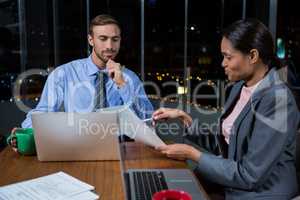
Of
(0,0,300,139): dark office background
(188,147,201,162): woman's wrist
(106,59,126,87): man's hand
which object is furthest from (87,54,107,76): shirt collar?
(0,0,300,139): dark office background

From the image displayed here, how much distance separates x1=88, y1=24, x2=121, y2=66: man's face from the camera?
2.30 m

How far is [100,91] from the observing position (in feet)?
7.50

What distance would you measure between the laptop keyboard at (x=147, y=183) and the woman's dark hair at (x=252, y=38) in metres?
0.63

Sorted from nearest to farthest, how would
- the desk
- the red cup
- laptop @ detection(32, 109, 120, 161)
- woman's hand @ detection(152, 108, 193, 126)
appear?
the red cup → the desk → laptop @ detection(32, 109, 120, 161) → woman's hand @ detection(152, 108, 193, 126)

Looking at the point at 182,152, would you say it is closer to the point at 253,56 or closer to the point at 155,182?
the point at 155,182

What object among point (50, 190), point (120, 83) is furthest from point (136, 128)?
point (120, 83)

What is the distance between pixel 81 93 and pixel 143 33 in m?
3.04

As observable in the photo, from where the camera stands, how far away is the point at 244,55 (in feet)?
4.98

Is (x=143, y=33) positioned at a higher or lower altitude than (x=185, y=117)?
higher

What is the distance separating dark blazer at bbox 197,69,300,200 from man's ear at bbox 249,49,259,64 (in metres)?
0.09

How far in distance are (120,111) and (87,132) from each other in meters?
0.15

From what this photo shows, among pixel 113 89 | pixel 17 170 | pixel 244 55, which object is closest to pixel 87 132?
pixel 17 170

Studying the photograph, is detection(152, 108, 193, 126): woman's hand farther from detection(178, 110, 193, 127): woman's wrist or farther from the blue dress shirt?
the blue dress shirt

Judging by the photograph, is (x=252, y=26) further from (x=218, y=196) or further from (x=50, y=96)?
(x=50, y=96)
